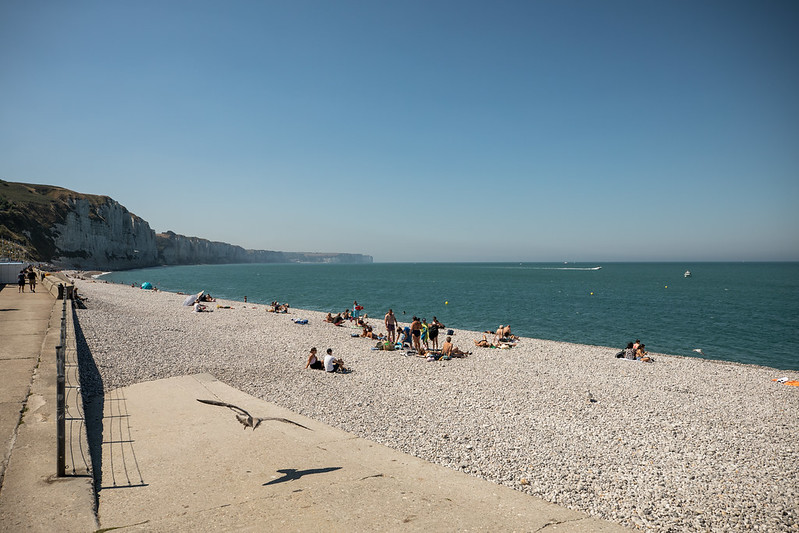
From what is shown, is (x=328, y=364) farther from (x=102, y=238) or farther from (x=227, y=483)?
(x=102, y=238)

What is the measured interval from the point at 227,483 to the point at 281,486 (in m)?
0.88

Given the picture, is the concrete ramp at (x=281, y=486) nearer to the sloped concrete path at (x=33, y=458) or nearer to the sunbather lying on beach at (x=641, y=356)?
the sloped concrete path at (x=33, y=458)

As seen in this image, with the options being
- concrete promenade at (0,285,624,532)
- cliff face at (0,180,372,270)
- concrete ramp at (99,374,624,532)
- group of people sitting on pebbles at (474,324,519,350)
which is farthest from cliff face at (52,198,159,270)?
concrete ramp at (99,374,624,532)

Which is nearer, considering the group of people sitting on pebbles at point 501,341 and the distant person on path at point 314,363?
the distant person on path at point 314,363

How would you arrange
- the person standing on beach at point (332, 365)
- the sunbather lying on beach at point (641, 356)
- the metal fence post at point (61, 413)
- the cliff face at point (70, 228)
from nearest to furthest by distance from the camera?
the metal fence post at point (61, 413) < the person standing on beach at point (332, 365) < the sunbather lying on beach at point (641, 356) < the cliff face at point (70, 228)

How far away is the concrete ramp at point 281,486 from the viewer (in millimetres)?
5785

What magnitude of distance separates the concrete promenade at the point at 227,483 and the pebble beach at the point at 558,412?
2.98 ft

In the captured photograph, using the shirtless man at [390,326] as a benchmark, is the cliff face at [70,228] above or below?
above

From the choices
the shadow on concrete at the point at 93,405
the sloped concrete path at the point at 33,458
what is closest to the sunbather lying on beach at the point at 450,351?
the shadow on concrete at the point at 93,405

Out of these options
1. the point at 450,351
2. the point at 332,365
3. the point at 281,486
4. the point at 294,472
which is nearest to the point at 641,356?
the point at 450,351

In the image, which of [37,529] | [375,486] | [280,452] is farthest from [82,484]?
[375,486]

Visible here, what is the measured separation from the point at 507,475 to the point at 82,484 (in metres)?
6.82

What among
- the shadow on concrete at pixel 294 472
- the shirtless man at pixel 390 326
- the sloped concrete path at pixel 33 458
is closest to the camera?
the sloped concrete path at pixel 33 458

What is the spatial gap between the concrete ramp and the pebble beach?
88cm
